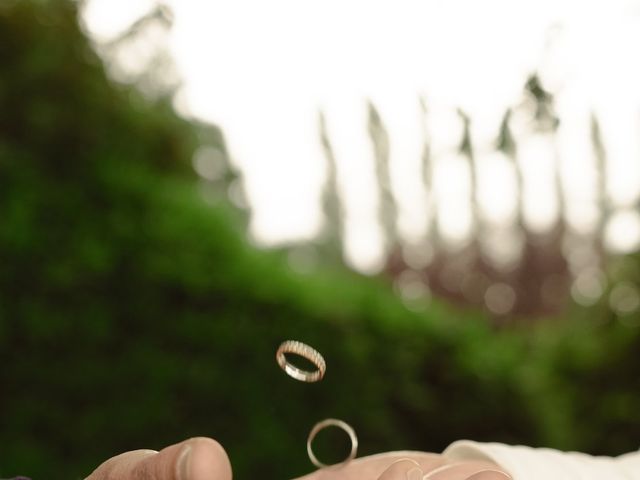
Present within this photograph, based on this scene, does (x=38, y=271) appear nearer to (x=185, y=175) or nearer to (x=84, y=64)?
(x=84, y=64)

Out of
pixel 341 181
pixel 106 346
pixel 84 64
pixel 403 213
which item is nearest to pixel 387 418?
pixel 106 346

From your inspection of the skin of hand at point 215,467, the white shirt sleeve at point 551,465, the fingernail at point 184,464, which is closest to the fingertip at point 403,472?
the skin of hand at point 215,467

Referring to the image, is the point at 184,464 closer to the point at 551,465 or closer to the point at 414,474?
the point at 414,474

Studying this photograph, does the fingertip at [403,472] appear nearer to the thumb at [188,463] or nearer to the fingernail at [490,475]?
the fingernail at [490,475]

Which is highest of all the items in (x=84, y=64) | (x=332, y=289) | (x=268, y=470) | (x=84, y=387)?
(x=84, y=64)

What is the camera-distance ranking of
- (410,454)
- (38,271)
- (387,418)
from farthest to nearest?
(387,418)
(38,271)
(410,454)

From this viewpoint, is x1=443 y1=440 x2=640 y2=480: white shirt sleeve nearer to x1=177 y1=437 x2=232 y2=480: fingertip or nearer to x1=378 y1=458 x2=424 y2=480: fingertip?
x1=378 y1=458 x2=424 y2=480: fingertip
